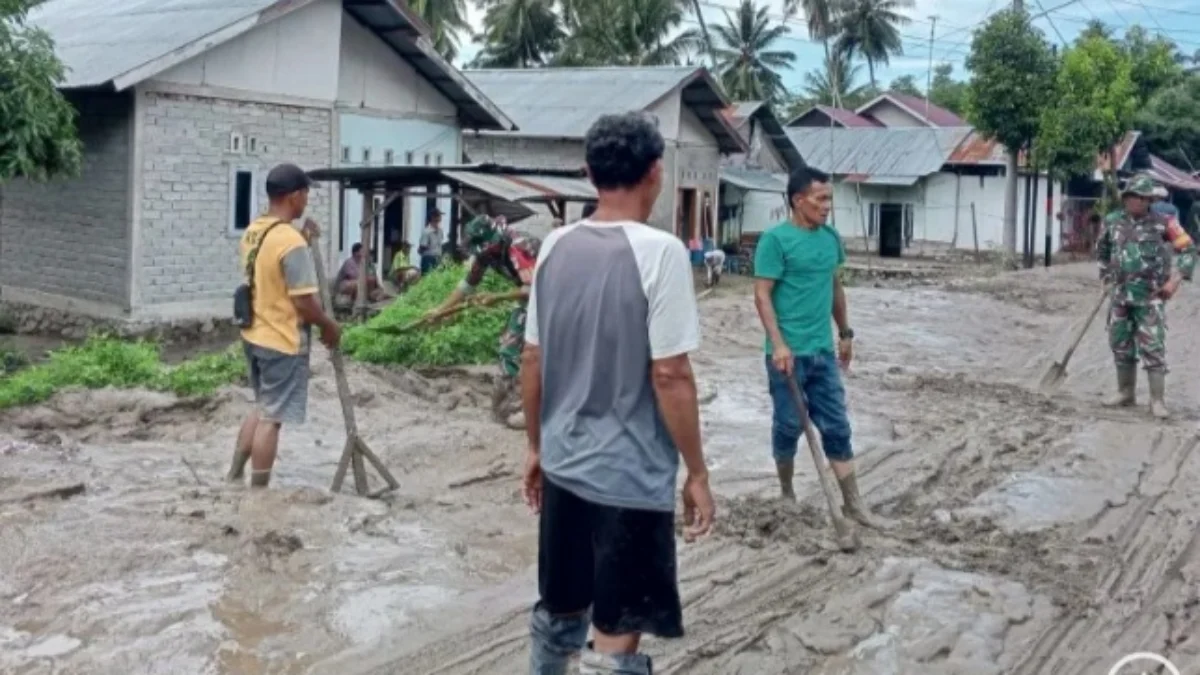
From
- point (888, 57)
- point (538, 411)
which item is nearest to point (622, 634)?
point (538, 411)

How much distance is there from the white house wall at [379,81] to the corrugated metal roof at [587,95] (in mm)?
5148

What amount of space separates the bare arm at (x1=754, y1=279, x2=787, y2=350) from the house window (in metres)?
11.7

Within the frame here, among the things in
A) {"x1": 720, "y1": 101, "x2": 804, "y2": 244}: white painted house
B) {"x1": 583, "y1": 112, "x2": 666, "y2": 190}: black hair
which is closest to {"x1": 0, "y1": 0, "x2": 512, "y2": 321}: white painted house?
{"x1": 583, "y1": 112, "x2": 666, "y2": 190}: black hair

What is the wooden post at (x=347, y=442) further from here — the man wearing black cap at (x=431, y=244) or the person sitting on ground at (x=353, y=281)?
the man wearing black cap at (x=431, y=244)

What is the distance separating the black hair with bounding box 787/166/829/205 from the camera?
21.1 feet

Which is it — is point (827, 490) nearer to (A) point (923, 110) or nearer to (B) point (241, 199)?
(B) point (241, 199)

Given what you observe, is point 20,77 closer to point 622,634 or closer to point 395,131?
point 395,131

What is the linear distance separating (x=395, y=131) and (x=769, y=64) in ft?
119

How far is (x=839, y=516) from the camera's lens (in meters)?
6.29

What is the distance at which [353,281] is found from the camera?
17281 mm

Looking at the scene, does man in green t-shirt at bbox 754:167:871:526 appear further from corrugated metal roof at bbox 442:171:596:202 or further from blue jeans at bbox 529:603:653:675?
corrugated metal roof at bbox 442:171:596:202

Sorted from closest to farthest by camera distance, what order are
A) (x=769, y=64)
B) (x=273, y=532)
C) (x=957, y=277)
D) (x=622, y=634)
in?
(x=622, y=634)
(x=273, y=532)
(x=957, y=277)
(x=769, y=64)

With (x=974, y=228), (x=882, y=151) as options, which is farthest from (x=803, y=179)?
(x=882, y=151)

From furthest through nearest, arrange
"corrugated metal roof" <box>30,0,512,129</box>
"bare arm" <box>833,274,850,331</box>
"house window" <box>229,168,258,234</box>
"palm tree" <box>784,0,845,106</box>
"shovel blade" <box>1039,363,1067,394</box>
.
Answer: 1. "palm tree" <box>784,0,845,106</box>
2. "house window" <box>229,168,258,234</box>
3. "corrugated metal roof" <box>30,0,512,129</box>
4. "shovel blade" <box>1039,363,1067,394</box>
5. "bare arm" <box>833,274,850,331</box>
